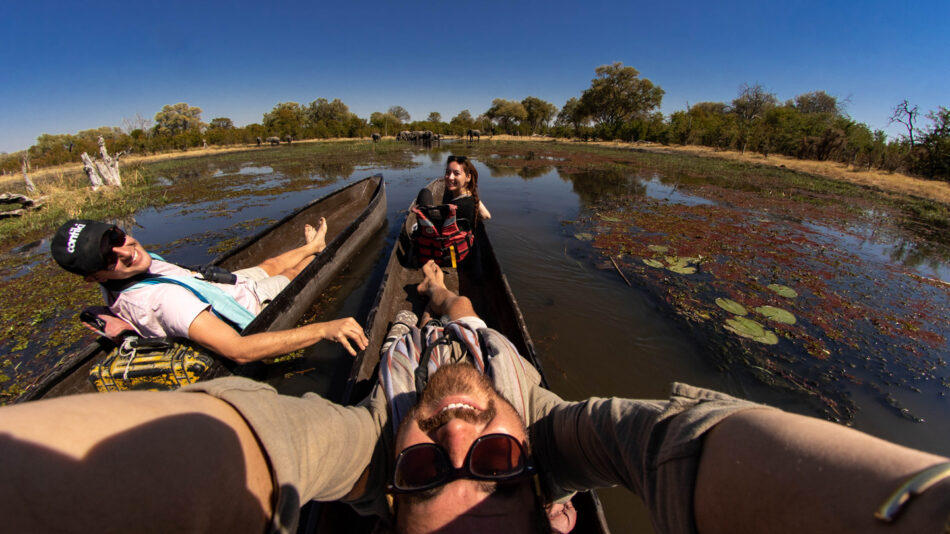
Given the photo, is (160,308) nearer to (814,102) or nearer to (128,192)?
(128,192)

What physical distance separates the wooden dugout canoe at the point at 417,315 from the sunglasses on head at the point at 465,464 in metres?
0.56

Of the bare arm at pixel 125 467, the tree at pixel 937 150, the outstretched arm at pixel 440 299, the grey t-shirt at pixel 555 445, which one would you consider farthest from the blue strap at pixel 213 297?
the tree at pixel 937 150

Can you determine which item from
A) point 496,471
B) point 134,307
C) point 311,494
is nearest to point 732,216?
point 496,471

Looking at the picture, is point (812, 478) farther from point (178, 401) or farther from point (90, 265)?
point (90, 265)

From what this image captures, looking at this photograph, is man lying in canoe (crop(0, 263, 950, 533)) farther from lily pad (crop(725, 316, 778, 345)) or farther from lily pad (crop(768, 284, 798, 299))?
lily pad (crop(768, 284, 798, 299))

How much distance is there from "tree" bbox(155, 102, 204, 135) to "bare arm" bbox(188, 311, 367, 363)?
7646cm

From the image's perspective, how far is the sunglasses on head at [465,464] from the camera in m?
1.40

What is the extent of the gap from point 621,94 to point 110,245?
2071 inches

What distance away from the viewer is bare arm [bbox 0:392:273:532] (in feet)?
1.70

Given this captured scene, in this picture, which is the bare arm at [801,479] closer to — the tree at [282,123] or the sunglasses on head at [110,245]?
the sunglasses on head at [110,245]

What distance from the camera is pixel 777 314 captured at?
4.23m

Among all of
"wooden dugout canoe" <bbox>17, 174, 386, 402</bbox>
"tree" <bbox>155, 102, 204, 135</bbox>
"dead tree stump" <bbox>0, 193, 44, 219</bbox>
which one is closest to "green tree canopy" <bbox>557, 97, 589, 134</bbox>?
"wooden dugout canoe" <bbox>17, 174, 386, 402</bbox>

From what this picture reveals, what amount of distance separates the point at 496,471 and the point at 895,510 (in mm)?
1244

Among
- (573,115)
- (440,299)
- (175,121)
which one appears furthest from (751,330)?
(175,121)
